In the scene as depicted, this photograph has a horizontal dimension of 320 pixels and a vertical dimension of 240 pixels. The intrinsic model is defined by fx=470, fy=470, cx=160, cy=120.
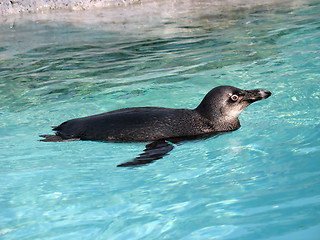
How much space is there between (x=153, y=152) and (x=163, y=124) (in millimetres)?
492

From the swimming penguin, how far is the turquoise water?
117 millimetres

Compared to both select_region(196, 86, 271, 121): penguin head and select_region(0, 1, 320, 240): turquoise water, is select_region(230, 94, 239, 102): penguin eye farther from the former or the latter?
select_region(0, 1, 320, 240): turquoise water

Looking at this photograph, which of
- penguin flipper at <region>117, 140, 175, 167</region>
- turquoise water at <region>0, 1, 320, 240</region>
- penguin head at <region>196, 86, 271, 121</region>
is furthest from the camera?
penguin head at <region>196, 86, 271, 121</region>

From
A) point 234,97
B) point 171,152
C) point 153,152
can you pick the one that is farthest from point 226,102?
point 153,152

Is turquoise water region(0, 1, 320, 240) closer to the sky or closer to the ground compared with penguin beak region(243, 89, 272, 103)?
closer to the ground

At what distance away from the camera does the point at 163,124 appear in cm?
482

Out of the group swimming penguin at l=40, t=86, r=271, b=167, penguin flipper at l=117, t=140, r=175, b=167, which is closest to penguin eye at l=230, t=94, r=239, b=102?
swimming penguin at l=40, t=86, r=271, b=167

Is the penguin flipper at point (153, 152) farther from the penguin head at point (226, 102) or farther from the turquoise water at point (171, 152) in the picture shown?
the penguin head at point (226, 102)

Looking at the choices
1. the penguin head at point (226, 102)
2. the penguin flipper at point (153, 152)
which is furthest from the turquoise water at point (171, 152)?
the penguin head at point (226, 102)

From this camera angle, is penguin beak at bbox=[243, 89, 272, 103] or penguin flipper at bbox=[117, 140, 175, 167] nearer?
penguin flipper at bbox=[117, 140, 175, 167]

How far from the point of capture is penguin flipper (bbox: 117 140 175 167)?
414cm


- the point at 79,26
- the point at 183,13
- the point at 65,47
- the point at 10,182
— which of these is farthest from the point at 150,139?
the point at 183,13

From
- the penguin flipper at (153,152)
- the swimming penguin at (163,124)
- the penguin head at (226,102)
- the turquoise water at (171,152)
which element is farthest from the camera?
the penguin head at (226,102)

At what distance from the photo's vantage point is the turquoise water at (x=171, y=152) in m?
3.19
